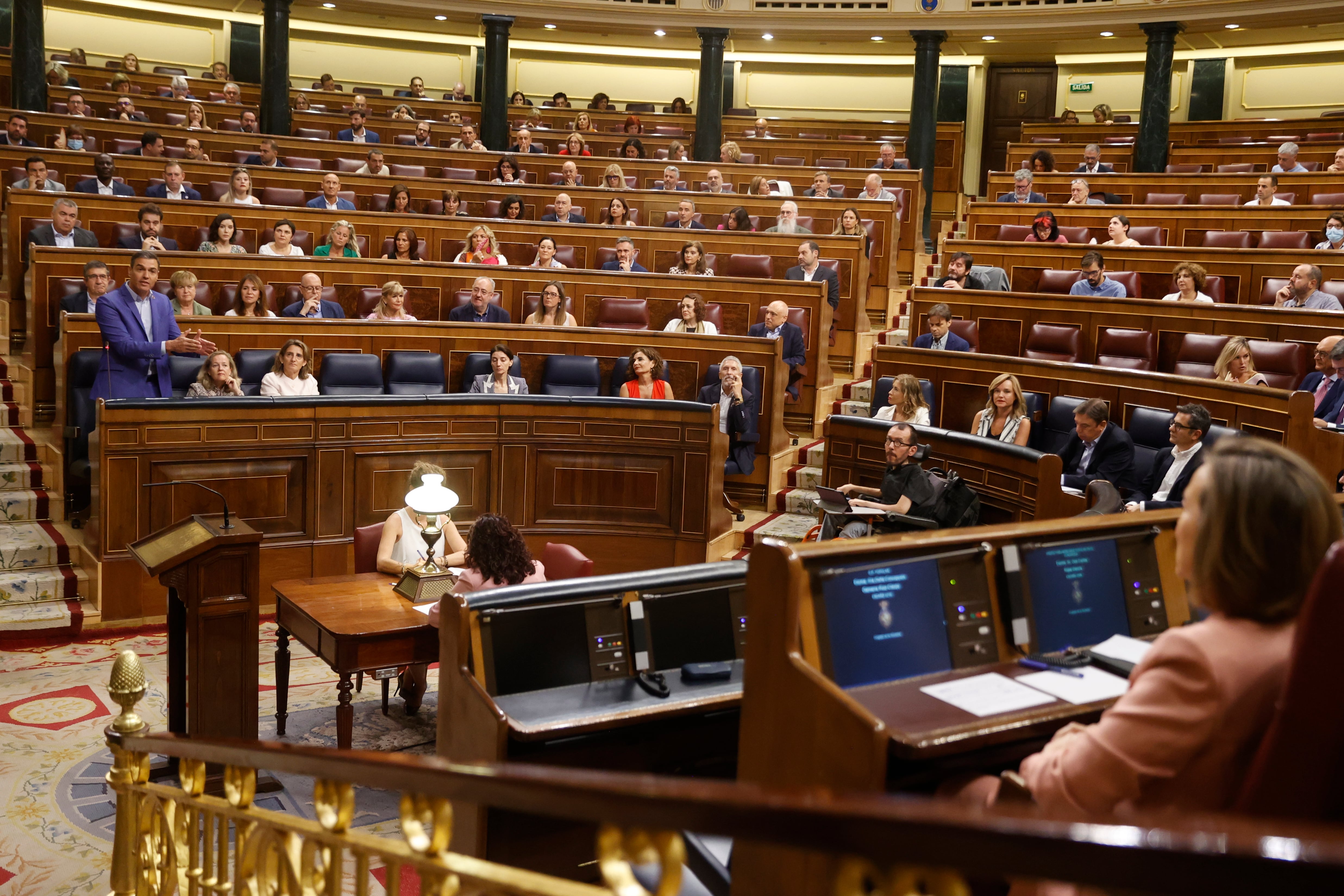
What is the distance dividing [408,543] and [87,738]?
4.10 ft

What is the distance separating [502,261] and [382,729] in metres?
4.23

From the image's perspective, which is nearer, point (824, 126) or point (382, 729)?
point (382, 729)

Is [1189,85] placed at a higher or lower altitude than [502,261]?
higher

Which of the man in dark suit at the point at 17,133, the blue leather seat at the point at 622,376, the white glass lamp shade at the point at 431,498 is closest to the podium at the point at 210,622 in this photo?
the white glass lamp shade at the point at 431,498

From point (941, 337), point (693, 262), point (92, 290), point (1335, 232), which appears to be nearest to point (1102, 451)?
point (941, 337)

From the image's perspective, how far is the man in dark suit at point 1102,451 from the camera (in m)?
5.09

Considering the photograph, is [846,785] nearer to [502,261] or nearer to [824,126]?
[502,261]

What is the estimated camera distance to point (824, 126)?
13.7m

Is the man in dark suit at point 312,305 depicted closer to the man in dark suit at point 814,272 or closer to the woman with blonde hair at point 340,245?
A: the woman with blonde hair at point 340,245

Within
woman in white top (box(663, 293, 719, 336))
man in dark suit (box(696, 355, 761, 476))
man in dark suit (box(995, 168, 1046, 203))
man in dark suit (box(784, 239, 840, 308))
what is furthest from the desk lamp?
man in dark suit (box(995, 168, 1046, 203))

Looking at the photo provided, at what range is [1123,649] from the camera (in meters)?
2.21

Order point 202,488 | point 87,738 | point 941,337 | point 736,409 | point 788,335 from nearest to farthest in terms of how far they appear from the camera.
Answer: point 87,738 < point 202,488 < point 736,409 < point 941,337 < point 788,335

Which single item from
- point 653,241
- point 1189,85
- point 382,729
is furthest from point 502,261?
point 1189,85

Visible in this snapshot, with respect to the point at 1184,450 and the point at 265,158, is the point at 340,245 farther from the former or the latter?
the point at 1184,450
